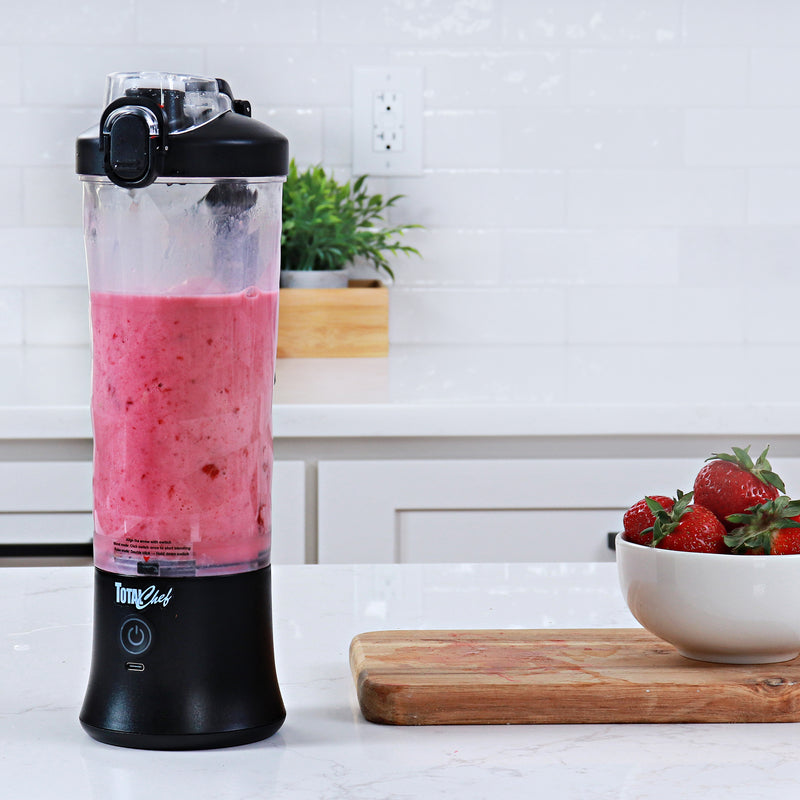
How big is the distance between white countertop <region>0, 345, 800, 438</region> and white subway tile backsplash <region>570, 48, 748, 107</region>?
467 mm

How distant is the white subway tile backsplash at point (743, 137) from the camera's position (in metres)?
2.21

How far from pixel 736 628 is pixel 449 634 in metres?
0.18

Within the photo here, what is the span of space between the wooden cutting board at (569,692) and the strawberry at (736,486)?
0.09m

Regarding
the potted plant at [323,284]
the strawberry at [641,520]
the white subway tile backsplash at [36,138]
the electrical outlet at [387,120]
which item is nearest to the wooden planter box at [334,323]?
the potted plant at [323,284]

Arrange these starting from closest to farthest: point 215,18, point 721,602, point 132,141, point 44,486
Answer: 1. point 132,141
2. point 721,602
3. point 44,486
4. point 215,18

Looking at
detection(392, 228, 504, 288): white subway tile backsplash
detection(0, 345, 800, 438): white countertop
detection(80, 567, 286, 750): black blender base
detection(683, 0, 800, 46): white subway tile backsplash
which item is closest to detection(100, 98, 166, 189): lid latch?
detection(80, 567, 286, 750): black blender base

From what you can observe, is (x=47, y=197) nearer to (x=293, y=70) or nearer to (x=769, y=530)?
(x=293, y=70)

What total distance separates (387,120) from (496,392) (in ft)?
2.08

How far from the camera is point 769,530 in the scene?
25.9 inches

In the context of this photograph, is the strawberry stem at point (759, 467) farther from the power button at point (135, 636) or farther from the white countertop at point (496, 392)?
the white countertop at point (496, 392)

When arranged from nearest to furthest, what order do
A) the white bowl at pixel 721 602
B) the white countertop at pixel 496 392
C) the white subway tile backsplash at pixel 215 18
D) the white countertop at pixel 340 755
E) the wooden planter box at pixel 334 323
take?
the white countertop at pixel 340 755, the white bowl at pixel 721 602, the white countertop at pixel 496 392, the wooden planter box at pixel 334 323, the white subway tile backsplash at pixel 215 18

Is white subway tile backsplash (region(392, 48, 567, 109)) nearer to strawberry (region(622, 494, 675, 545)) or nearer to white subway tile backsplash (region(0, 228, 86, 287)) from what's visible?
white subway tile backsplash (region(0, 228, 86, 287))

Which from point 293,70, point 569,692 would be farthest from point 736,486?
point 293,70

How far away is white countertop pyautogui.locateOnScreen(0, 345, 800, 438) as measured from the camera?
149 centimetres
